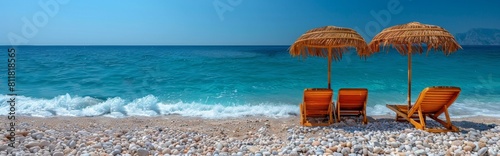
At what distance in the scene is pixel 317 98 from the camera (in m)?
6.28

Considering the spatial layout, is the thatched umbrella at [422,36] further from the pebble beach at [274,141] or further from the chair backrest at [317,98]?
the pebble beach at [274,141]

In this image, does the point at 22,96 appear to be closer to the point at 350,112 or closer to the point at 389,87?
the point at 350,112

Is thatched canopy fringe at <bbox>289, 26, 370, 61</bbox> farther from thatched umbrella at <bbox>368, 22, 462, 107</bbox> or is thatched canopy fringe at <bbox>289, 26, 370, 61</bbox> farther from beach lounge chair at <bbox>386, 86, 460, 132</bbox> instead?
beach lounge chair at <bbox>386, 86, 460, 132</bbox>

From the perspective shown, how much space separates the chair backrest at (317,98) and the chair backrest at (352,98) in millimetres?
224

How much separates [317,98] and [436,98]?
207cm

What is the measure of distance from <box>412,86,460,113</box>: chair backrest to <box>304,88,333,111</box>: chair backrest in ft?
5.11

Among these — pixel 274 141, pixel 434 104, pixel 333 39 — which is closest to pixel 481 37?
pixel 434 104

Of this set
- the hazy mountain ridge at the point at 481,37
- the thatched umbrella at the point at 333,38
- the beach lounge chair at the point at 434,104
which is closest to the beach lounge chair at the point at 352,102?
the beach lounge chair at the point at 434,104

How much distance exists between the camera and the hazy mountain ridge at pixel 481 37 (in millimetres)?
104488

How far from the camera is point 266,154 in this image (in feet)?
14.4

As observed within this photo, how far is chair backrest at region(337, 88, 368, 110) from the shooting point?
6.17 metres

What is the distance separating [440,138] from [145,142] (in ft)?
14.8

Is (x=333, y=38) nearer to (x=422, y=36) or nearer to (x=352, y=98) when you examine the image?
(x=352, y=98)

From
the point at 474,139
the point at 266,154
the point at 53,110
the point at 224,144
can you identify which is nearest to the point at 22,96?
the point at 53,110
